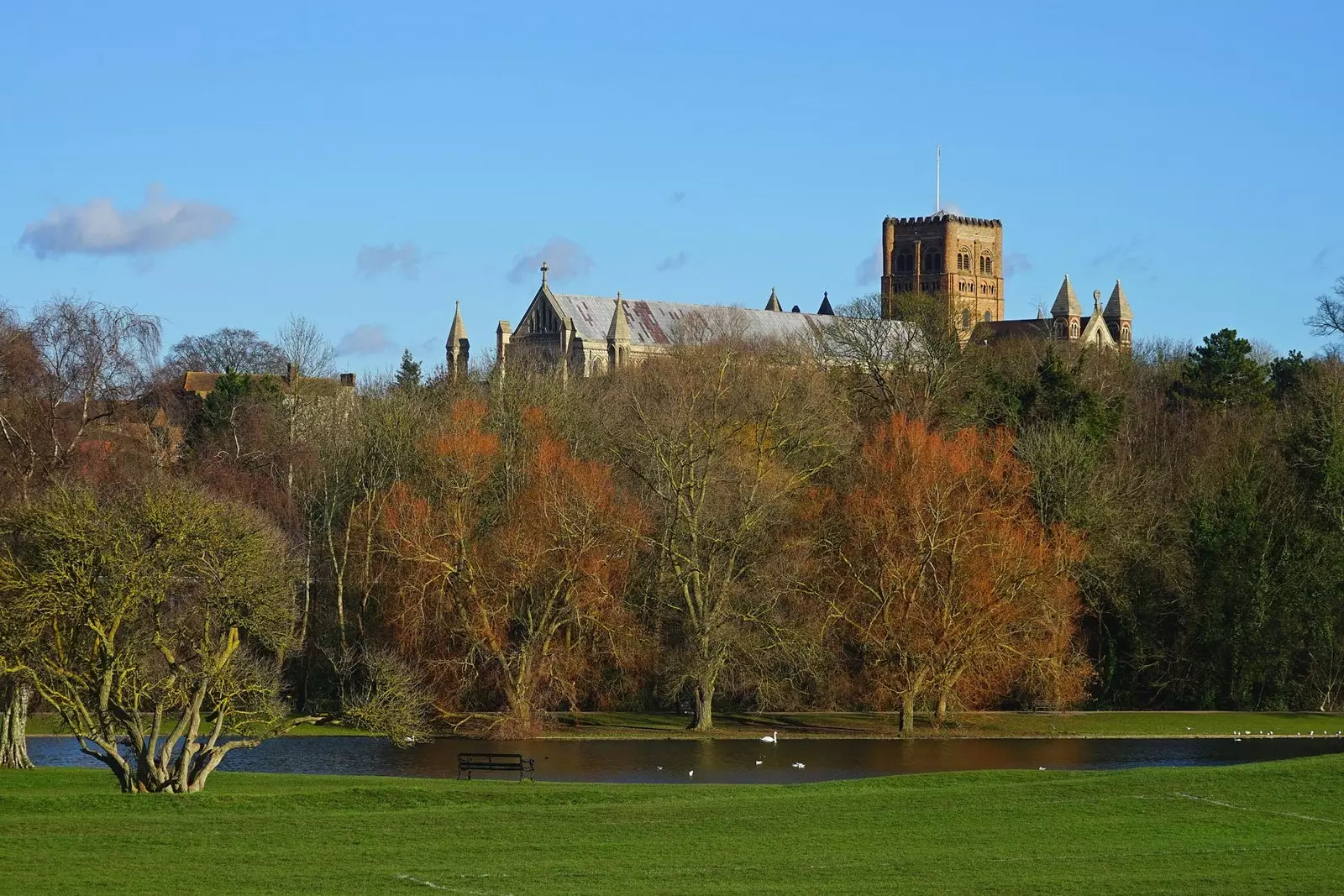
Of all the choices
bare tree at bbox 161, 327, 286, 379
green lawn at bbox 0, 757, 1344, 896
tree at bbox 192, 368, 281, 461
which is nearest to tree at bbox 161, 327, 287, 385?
bare tree at bbox 161, 327, 286, 379

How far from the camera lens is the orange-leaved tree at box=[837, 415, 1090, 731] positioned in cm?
4925

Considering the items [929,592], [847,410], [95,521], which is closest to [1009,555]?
[929,592]

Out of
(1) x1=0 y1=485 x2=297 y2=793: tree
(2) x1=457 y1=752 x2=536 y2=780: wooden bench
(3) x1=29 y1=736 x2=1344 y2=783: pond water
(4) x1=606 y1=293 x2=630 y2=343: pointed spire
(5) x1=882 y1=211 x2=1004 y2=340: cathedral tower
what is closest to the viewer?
(1) x1=0 y1=485 x2=297 y2=793: tree

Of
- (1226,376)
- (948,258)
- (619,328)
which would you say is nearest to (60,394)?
(1226,376)

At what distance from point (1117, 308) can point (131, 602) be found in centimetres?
11866

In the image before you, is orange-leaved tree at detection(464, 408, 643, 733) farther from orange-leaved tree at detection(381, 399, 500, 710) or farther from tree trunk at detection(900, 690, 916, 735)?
tree trunk at detection(900, 690, 916, 735)

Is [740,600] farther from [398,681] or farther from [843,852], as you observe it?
[843,852]

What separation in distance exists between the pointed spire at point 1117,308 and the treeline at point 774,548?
77977mm

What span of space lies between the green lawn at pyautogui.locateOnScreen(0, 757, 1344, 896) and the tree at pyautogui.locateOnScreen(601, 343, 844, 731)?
60.6ft

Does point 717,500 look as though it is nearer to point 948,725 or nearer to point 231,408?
point 948,725

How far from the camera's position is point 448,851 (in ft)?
73.1

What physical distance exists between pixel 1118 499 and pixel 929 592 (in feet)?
33.3

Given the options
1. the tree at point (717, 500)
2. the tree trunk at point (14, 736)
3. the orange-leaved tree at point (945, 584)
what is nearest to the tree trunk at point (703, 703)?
the tree at point (717, 500)

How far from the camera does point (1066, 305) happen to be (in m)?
133
